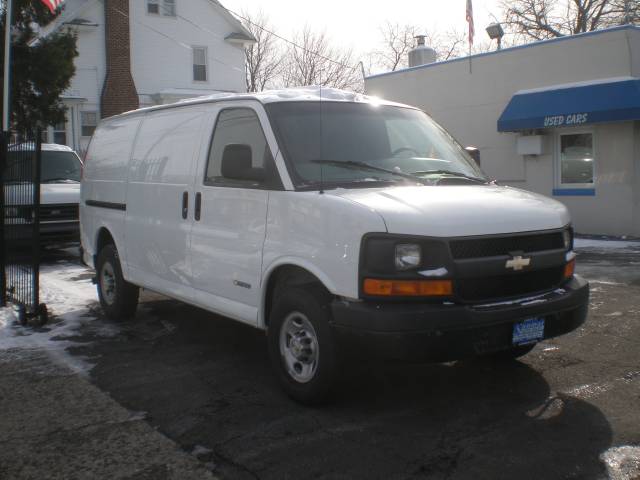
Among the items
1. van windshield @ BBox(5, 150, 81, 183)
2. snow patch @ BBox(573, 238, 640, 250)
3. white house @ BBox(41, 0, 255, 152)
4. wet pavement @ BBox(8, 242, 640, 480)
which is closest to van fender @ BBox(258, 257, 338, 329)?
wet pavement @ BBox(8, 242, 640, 480)

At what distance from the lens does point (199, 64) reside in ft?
95.1

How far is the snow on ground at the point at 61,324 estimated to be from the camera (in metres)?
6.51

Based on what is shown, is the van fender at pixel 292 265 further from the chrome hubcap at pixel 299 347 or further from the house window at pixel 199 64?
the house window at pixel 199 64

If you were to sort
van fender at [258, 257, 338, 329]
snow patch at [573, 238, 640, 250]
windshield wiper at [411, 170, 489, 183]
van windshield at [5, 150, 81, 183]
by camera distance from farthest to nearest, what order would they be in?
snow patch at [573, 238, 640, 250], van windshield at [5, 150, 81, 183], windshield wiper at [411, 170, 489, 183], van fender at [258, 257, 338, 329]

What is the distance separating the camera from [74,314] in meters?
7.89

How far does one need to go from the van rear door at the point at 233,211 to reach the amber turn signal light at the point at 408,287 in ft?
3.65

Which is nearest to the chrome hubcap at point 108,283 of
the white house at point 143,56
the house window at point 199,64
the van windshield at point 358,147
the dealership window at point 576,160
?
the van windshield at point 358,147

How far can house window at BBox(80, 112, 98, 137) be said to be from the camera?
26.1 meters

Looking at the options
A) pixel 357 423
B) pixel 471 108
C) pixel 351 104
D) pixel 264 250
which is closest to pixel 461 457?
pixel 357 423

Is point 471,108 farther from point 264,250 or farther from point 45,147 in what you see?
point 264,250

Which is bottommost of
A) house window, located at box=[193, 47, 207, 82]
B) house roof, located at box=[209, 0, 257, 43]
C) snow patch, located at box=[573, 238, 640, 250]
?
snow patch, located at box=[573, 238, 640, 250]

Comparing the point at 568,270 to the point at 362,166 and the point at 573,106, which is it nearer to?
the point at 362,166

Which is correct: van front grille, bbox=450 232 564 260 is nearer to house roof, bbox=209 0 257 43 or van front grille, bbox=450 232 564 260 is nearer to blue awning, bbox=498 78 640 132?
blue awning, bbox=498 78 640 132

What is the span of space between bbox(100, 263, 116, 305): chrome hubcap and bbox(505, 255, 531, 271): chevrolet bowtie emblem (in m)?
4.46
